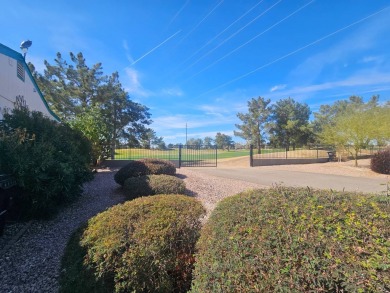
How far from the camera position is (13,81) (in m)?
7.40

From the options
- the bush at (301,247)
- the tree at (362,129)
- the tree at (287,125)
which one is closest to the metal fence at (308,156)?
the tree at (362,129)

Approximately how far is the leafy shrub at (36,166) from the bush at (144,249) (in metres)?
2.16

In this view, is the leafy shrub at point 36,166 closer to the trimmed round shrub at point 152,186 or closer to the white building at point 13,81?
the trimmed round shrub at point 152,186

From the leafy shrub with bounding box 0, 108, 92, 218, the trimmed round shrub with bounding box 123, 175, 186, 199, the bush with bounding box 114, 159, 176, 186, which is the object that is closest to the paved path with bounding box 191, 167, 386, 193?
the bush with bounding box 114, 159, 176, 186

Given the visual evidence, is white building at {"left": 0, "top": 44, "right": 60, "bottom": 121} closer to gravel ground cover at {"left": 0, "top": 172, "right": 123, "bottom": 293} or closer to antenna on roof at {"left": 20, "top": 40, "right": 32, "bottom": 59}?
antenna on roof at {"left": 20, "top": 40, "right": 32, "bottom": 59}

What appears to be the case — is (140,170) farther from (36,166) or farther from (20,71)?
(20,71)

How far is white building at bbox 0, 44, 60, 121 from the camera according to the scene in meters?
6.72

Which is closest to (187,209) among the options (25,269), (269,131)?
(25,269)

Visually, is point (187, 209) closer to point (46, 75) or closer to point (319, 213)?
point (319, 213)

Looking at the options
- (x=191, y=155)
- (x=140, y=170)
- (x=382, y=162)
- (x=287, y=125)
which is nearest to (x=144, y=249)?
(x=140, y=170)

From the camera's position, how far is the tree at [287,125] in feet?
104

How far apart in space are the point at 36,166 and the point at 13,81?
17.4ft

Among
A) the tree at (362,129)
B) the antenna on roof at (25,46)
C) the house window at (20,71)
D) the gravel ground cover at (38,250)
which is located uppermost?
the antenna on roof at (25,46)

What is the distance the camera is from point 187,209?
2.75m
